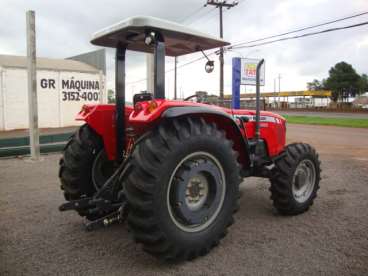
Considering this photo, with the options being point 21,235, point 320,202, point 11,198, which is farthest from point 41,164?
point 320,202

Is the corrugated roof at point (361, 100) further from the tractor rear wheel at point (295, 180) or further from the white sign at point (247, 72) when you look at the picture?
the tractor rear wheel at point (295, 180)

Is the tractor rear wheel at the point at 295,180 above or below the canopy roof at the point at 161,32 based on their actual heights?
below

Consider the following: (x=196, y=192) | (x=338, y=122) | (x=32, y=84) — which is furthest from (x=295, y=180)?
(x=338, y=122)

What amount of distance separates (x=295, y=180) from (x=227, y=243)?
1.55 m

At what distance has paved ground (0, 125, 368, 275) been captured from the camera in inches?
Result: 124

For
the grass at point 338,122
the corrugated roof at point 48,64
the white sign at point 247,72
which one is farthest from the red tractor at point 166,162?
the grass at point 338,122

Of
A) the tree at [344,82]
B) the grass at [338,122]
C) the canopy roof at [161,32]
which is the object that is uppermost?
the tree at [344,82]

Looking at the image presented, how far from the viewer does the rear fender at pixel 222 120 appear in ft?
10.2

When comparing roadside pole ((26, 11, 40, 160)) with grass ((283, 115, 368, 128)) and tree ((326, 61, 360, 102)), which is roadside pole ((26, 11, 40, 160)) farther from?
tree ((326, 61, 360, 102))

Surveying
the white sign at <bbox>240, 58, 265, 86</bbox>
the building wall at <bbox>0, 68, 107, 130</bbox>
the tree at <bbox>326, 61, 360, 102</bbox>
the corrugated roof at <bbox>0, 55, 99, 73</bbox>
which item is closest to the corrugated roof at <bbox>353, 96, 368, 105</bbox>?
the tree at <bbox>326, 61, 360, 102</bbox>

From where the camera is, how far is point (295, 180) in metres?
4.74

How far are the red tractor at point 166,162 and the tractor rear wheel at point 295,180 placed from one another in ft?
0.04

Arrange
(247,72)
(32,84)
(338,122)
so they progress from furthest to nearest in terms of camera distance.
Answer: (338,122), (247,72), (32,84)

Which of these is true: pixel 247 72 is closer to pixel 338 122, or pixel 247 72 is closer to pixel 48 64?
pixel 48 64
